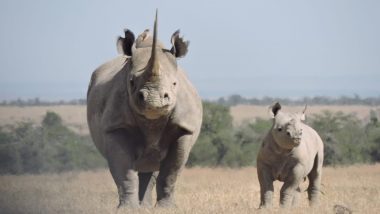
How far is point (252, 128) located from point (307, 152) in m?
21.4

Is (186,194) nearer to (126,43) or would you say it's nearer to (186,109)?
(186,109)

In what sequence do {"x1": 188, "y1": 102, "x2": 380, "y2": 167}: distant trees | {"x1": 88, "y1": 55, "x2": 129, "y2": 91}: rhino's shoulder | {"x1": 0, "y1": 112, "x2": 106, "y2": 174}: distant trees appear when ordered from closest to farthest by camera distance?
{"x1": 0, "y1": 112, "x2": 106, "y2": 174}: distant trees
{"x1": 88, "y1": 55, "x2": 129, "y2": 91}: rhino's shoulder
{"x1": 188, "y1": 102, "x2": 380, "y2": 167}: distant trees

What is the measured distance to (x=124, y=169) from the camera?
11211mm

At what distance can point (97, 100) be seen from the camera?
12.3 metres

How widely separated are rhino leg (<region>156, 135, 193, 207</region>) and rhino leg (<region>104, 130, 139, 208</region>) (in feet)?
1.88

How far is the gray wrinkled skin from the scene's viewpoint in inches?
409

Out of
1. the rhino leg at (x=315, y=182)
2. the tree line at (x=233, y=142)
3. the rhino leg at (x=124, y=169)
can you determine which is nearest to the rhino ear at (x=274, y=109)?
the rhino leg at (x=315, y=182)

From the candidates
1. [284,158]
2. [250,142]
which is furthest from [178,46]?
[250,142]

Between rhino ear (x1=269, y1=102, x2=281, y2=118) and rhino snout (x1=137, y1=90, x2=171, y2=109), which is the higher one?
rhino snout (x1=137, y1=90, x2=171, y2=109)

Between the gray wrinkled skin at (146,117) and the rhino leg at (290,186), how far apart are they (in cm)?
181

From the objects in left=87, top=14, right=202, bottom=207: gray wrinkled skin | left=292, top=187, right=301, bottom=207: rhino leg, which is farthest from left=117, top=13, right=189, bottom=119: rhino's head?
left=292, top=187, right=301, bottom=207: rhino leg

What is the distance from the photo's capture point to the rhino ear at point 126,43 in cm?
1145

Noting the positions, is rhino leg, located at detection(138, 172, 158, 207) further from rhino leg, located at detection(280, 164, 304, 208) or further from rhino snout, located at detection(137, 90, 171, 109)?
rhino snout, located at detection(137, 90, 171, 109)

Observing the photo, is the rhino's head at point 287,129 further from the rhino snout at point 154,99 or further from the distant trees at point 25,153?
the rhino snout at point 154,99
